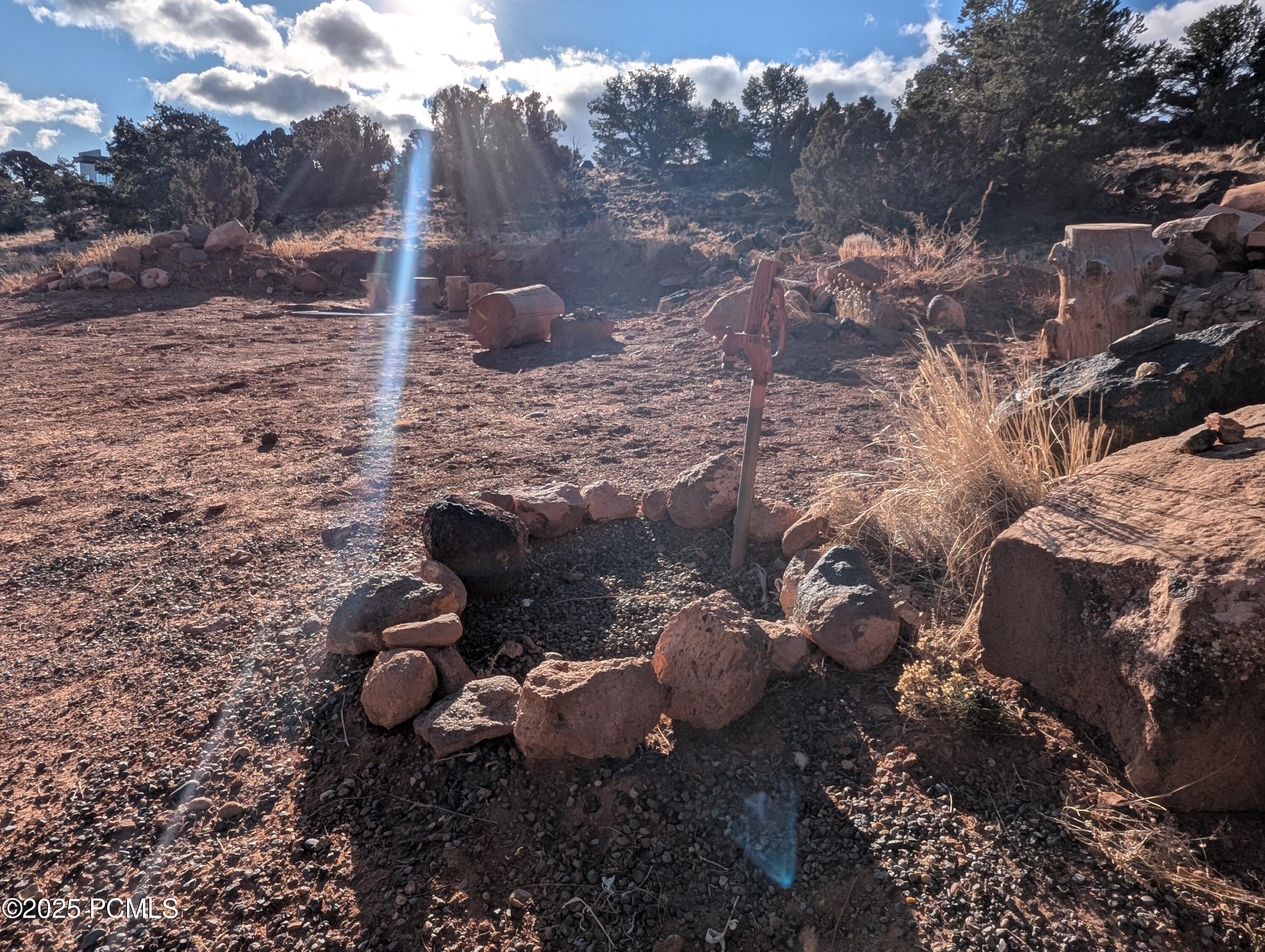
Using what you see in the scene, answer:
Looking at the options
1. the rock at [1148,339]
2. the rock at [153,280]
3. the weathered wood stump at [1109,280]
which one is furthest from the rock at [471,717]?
the rock at [153,280]

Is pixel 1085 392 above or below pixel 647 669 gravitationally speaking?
above

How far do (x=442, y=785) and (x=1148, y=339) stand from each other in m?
3.06

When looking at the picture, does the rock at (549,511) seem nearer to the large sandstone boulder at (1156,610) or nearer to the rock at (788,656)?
the rock at (788,656)

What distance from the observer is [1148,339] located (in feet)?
9.03

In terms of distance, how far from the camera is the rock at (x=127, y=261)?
11.8 metres

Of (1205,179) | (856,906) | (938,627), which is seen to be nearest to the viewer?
(856,906)

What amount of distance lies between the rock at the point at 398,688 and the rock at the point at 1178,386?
8.44 ft

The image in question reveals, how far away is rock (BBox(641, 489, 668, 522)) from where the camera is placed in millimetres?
3363

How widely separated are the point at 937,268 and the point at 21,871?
9798 mm

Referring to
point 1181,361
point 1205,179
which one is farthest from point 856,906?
point 1205,179

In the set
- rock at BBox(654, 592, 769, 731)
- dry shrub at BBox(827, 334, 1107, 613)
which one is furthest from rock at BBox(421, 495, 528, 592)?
dry shrub at BBox(827, 334, 1107, 613)

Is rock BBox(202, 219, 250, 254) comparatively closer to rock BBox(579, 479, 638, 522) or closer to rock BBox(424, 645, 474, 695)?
rock BBox(579, 479, 638, 522)

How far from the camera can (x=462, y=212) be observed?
2016 cm

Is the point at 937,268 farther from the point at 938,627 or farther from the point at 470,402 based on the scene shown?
the point at 938,627
